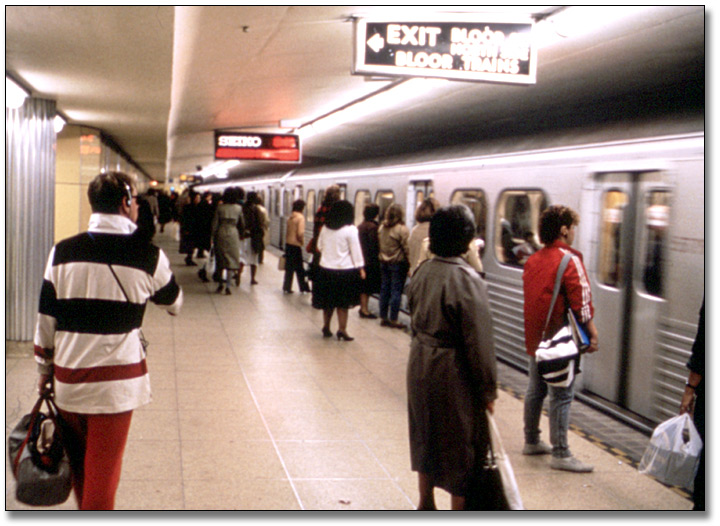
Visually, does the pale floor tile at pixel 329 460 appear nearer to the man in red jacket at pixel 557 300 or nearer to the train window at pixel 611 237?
the man in red jacket at pixel 557 300

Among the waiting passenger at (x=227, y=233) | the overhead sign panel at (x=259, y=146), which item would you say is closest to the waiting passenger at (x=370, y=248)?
the waiting passenger at (x=227, y=233)

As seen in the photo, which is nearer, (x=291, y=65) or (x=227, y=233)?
(x=291, y=65)

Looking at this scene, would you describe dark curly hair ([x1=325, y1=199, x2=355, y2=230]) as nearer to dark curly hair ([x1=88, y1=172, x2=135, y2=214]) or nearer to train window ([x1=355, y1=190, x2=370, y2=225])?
train window ([x1=355, y1=190, x2=370, y2=225])

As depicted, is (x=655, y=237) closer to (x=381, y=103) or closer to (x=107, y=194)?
(x=107, y=194)

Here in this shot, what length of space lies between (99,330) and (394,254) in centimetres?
642

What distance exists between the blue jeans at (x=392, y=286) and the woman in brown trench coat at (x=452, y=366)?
5.81 meters

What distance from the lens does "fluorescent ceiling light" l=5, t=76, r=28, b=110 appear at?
6.52 metres

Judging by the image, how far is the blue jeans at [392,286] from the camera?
30.7 ft

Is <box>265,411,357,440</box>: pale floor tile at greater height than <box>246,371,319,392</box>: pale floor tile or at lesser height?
lesser

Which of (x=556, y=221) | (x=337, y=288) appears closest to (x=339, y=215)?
(x=337, y=288)

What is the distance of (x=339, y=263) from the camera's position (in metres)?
8.35

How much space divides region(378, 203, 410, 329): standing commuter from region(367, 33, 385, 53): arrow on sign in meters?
4.11

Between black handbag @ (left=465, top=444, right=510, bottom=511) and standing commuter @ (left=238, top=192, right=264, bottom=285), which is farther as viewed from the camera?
standing commuter @ (left=238, top=192, right=264, bottom=285)

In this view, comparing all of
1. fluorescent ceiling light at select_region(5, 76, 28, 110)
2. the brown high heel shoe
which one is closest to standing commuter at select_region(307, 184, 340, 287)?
the brown high heel shoe
